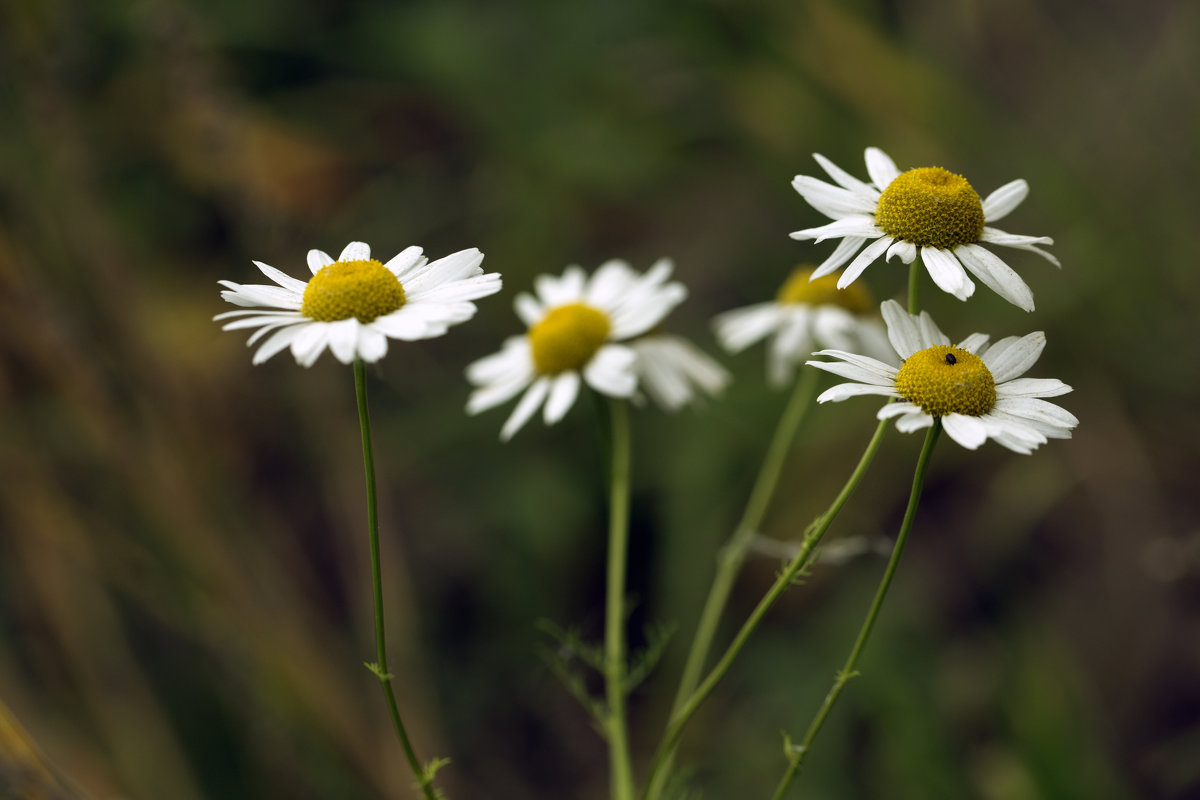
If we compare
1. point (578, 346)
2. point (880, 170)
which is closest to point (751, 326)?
point (578, 346)

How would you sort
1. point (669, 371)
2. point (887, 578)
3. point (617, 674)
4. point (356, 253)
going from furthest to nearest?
1. point (669, 371)
2. point (617, 674)
3. point (356, 253)
4. point (887, 578)

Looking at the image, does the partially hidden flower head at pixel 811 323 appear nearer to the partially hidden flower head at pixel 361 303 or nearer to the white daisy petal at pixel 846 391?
the white daisy petal at pixel 846 391

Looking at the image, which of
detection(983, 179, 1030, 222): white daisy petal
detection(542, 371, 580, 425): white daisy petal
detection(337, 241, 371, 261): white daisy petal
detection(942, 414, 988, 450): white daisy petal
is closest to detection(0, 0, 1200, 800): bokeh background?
detection(542, 371, 580, 425): white daisy petal

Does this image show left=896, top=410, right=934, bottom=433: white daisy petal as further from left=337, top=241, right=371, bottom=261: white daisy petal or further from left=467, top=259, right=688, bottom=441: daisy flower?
left=337, top=241, right=371, bottom=261: white daisy petal

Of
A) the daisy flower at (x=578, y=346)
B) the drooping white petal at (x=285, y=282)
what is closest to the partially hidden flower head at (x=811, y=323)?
the daisy flower at (x=578, y=346)

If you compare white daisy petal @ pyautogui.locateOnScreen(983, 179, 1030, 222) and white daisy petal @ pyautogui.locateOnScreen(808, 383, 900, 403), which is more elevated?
white daisy petal @ pyautogui.locateOnScreen(983, 179, 1030, 222)

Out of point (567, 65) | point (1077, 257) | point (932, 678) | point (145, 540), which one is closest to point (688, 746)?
point (932, 678)

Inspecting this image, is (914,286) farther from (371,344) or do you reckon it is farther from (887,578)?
(371,344)
